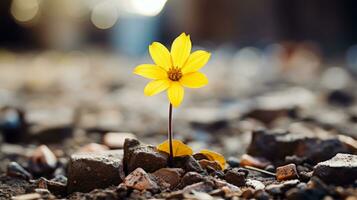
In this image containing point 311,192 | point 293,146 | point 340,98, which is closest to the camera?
point 311,192

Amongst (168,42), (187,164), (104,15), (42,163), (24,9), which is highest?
(104,15)

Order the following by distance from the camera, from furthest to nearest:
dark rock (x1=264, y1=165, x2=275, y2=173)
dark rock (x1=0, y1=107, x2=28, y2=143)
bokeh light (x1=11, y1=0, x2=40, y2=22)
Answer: bokeh light (x1=11, y1=0, x2=40, y2=22), dark rock (x1=0, y1=107, x2=28, y2=143), dark rock (x1=264, y1=165, x2=275, y2=173)

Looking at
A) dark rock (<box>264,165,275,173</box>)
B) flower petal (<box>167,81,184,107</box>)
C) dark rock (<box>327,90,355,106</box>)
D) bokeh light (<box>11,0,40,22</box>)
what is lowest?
dark rock (<box>264,165,275,173</box>)

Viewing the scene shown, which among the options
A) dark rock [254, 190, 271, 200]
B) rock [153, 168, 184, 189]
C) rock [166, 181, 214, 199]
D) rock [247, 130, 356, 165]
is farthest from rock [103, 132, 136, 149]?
dark rock [254, 190, 271, 200]

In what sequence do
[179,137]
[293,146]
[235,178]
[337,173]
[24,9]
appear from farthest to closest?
[24,9], [179,137], [293,146], [235,178], [337,173]

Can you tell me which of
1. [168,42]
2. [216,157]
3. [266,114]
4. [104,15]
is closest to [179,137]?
[266,114]

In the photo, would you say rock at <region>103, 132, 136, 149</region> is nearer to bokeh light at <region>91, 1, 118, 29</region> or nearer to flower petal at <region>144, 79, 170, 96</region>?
flower petal at <region>144, 79, 170, 96</region>

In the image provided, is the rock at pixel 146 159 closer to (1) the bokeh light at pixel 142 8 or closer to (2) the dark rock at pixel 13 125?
(2) the dark rock at pixel 13 125

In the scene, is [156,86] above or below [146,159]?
above

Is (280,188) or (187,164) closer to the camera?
(280,188)

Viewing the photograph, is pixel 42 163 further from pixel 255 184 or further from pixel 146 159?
pixel 255 184
